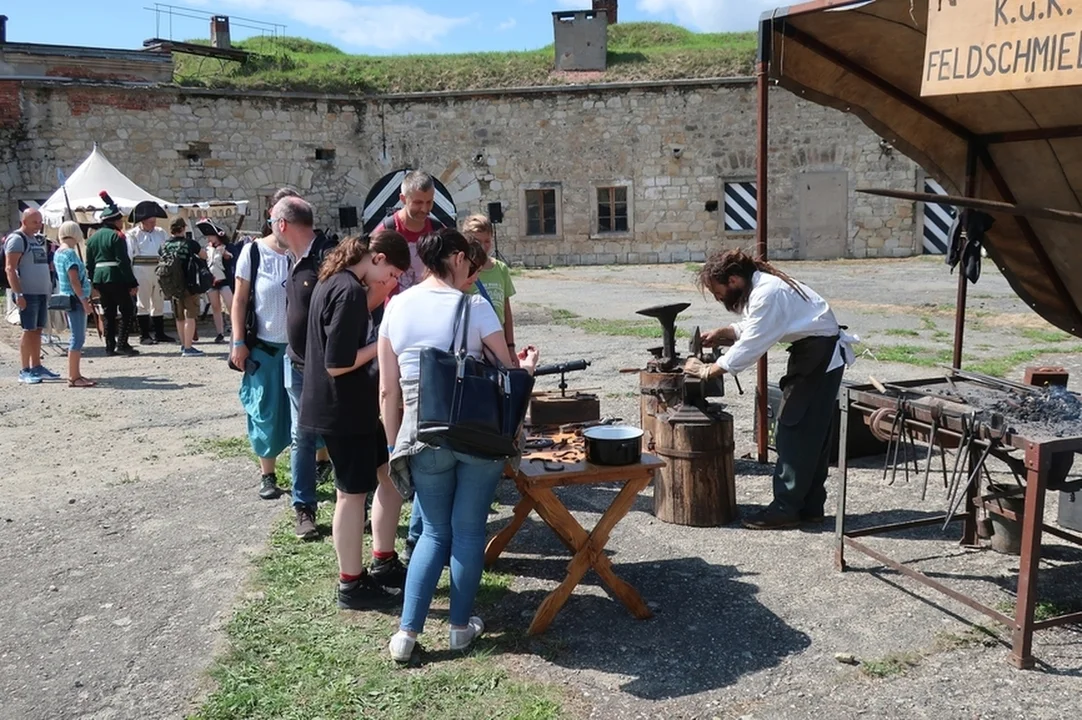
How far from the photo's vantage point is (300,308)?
4.59 m

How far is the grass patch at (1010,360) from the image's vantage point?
896cm

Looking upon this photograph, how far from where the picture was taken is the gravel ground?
332 centimetres

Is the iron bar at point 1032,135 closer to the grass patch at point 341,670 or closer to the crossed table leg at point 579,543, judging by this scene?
the crossed table leg at point 579,543

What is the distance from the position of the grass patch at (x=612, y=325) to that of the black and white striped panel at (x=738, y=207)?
10260 mm

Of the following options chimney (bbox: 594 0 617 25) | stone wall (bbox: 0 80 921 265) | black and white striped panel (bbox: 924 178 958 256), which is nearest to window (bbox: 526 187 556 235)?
stone wall (bbox: 0 80 921 265)

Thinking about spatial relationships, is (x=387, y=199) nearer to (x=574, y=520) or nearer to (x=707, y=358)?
(x=707, y=358)

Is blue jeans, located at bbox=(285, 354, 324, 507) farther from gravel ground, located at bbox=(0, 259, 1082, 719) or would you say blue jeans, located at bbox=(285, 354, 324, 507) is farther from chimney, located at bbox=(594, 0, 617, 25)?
chimney, located at bbox=(594, 0, 617, 25)

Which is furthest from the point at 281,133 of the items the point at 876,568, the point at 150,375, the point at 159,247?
the point at 876,568

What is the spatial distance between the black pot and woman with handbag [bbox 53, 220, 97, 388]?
716 cm

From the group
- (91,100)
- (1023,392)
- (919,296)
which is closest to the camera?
(1023,392)

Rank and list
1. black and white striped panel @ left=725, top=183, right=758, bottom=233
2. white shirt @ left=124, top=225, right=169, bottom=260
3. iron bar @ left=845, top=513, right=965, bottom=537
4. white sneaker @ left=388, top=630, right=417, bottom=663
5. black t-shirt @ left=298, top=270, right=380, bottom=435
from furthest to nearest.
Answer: black and white striped panel @ left=725, top=183, right=758, bottom=233 < white shirt @ left=124, top=225, right=169, bottom=260 < iron bar @ left=845, top=513, right=965, bottom=537 < black t-shirt @ left=298, top=270, right=380, bottom=435 < white sneaker @ left=388, top=630, right=417, bottom=663

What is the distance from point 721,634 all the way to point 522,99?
21127mm

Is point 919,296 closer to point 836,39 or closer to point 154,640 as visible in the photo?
point 836,39

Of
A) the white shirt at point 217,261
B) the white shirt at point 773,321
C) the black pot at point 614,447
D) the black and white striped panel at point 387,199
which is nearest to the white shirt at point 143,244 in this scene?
the white shirt at point 217,261
